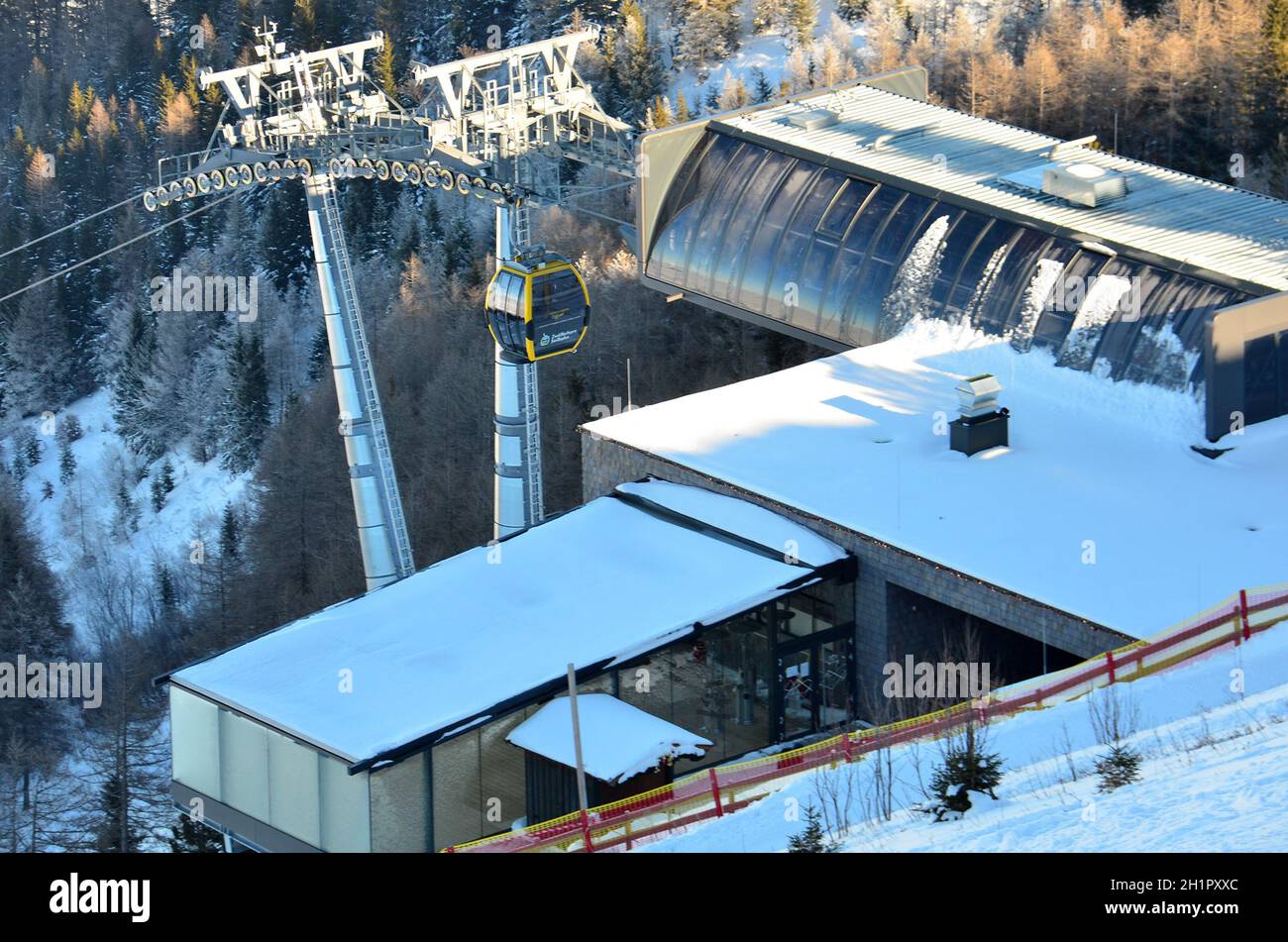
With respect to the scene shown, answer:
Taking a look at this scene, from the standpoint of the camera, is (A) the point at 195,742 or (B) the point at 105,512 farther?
(B) the point at 105,512

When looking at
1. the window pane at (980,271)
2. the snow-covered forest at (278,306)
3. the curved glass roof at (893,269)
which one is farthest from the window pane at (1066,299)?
the snow-covered forest at (278,306)

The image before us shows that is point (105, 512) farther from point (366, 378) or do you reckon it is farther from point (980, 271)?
point (980, 271)

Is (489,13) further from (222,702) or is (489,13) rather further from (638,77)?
(222,702)


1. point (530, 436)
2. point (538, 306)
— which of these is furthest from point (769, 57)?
point (538, 306)

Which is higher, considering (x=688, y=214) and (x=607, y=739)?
(x=688, y=214)

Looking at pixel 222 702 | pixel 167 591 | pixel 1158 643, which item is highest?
pixel 1158 643

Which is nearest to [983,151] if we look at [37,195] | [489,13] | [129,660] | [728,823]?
[728,823]

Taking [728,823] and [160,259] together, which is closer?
[728,823]
